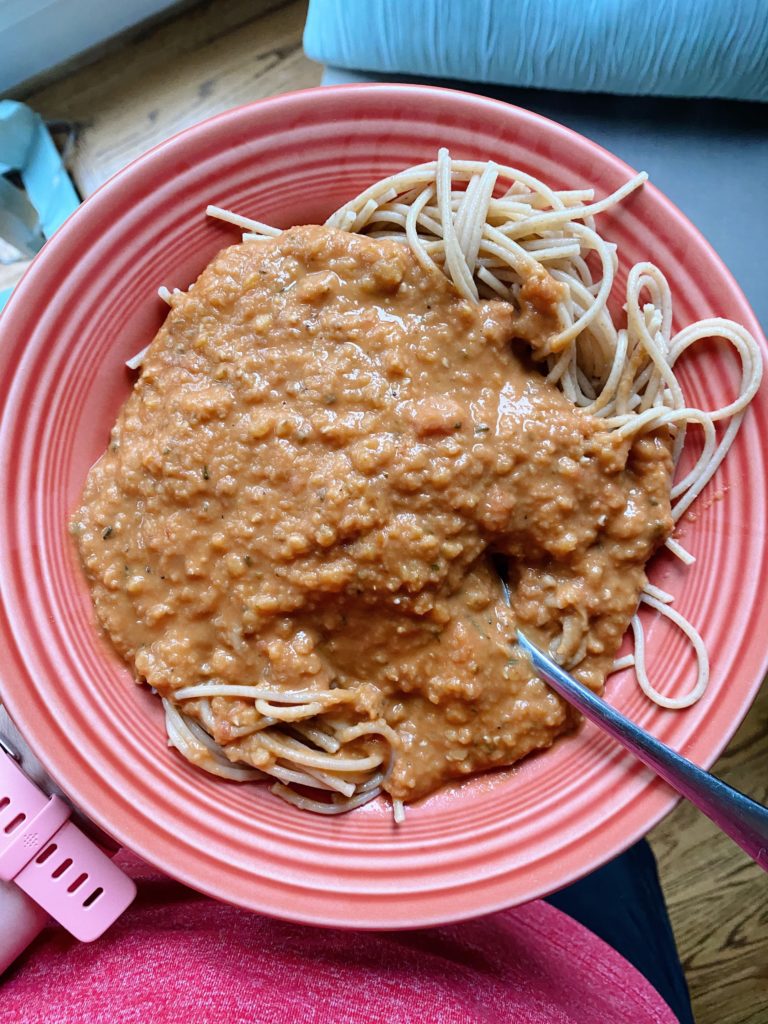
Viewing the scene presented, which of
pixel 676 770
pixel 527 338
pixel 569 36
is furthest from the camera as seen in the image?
pixel 569 36

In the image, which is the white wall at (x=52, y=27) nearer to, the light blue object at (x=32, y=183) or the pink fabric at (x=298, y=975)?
the light blue object at (x=32, y=183)

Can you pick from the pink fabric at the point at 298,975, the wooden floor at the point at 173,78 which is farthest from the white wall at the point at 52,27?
the pink fabric at the point at 298,975

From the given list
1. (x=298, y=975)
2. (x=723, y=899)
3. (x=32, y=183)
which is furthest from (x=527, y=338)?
(x=723, y=899)

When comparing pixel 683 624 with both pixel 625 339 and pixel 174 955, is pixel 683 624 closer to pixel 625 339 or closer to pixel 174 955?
pixel 625 339

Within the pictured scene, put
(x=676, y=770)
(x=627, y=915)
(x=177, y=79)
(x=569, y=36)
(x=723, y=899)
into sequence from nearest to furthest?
1. (x=676, y=770)
2. (x=569, y=36)
3. (x=627, y=915)
4. (x=177, y=79)
5. (x=723, y=899)

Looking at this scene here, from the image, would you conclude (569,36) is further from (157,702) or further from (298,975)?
(298,975)

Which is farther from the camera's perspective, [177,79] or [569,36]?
[177,79]

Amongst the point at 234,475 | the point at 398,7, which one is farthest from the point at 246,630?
the point at 398,7
